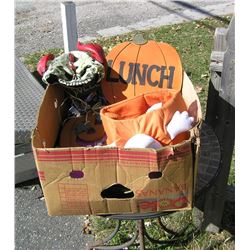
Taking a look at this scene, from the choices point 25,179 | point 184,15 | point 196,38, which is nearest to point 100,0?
point 184,15

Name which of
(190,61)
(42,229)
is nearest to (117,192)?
(42,229)

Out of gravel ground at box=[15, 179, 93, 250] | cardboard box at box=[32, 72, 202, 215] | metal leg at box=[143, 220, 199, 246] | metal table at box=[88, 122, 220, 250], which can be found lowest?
gravel ground at box=[15, 179, 93, 250]

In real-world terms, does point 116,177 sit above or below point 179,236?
above

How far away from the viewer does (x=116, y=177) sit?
1.56m

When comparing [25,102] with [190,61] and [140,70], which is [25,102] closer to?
[140,70]

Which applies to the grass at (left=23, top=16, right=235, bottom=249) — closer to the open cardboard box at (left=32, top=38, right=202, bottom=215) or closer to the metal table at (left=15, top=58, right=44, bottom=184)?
the metal table at (left=15, top=58, right=44, bottom=184)

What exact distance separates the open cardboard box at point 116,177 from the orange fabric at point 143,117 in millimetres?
170

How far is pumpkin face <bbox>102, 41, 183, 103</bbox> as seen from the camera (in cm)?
215

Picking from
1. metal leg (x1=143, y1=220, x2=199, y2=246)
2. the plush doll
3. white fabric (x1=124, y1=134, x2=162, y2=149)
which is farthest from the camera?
metal leg (x1=143, y1=220, x2=199, y2=246)

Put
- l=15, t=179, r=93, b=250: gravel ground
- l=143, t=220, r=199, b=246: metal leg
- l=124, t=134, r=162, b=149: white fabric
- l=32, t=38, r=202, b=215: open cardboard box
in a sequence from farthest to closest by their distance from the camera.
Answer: l=15, t=179, r=93, b=250: gravel ground < l=143, t=220, r=199, b=246: metal leg < l=124, t=134, r=162, b=149: white fabric < l=32, t=38, r=202, b=215: open cardboard box

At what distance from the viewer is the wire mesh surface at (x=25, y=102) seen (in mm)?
2766

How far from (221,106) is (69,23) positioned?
1.47m

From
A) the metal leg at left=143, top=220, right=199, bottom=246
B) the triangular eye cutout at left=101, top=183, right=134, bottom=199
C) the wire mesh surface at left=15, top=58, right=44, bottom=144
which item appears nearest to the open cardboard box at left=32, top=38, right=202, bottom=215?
the triangular eye cutout at left=101, top=183, right=134, bottom=199

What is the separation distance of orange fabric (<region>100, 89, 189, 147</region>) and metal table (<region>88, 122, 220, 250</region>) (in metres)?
0.27
